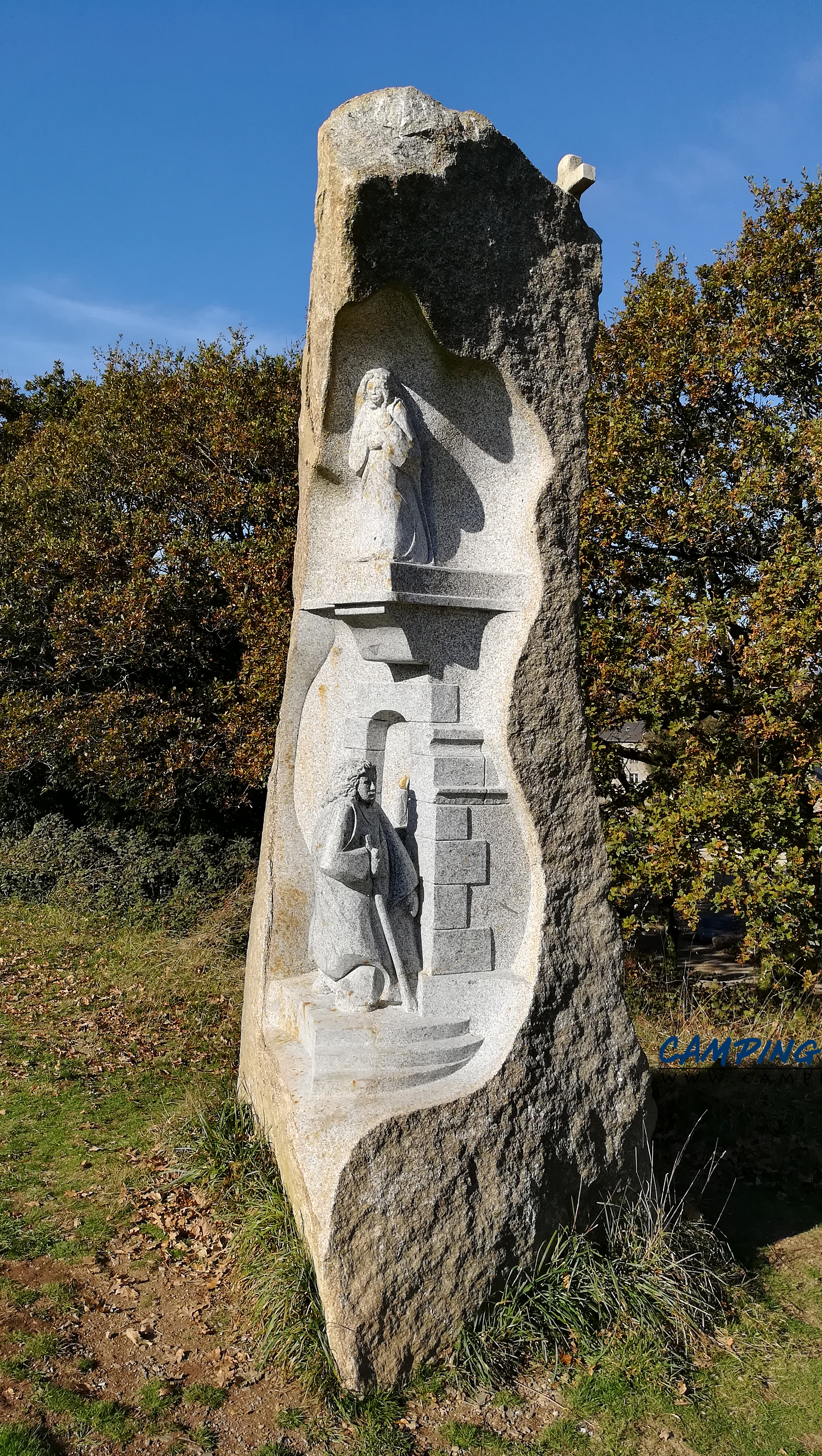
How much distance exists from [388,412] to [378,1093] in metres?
3.14

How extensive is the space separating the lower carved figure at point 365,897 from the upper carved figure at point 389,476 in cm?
107

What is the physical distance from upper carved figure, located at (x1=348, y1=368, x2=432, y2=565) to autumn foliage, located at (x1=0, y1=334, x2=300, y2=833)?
4823mm

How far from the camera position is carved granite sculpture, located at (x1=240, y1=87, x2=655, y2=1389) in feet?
14.1

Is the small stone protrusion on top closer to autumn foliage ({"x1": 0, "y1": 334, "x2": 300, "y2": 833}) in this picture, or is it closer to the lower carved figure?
the lower carved figure

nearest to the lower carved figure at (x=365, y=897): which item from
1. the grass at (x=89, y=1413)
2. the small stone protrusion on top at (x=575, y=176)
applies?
the grass at (x=89, y=1413)

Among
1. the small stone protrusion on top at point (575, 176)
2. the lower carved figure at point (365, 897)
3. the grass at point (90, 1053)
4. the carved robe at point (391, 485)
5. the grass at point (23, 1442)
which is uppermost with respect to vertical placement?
the small stone protrusion on top at point (575, 176)

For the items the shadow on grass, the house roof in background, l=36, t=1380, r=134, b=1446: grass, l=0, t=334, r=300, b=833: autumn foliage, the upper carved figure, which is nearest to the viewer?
l=36, t=1380, r=134, b=1446: grass

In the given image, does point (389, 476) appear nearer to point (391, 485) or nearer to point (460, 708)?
point (391, 485)

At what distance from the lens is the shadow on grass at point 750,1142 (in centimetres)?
546

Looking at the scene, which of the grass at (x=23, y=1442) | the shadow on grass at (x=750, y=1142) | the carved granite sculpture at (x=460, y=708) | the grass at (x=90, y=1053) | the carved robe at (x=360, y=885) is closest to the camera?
the grass at (x=23, y=1442)

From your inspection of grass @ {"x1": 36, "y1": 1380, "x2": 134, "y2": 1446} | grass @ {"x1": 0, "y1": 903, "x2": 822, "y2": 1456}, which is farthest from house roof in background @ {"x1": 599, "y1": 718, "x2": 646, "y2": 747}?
grass @ {"x1": 36, "y1": 1380, "x2": 134, "y2": 1446}

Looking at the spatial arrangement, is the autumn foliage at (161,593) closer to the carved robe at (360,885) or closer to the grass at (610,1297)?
the carved robe at (360,885)

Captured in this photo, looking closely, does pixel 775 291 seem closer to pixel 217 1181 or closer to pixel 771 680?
pixel 771 680

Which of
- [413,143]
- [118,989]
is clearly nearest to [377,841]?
[413,143]
